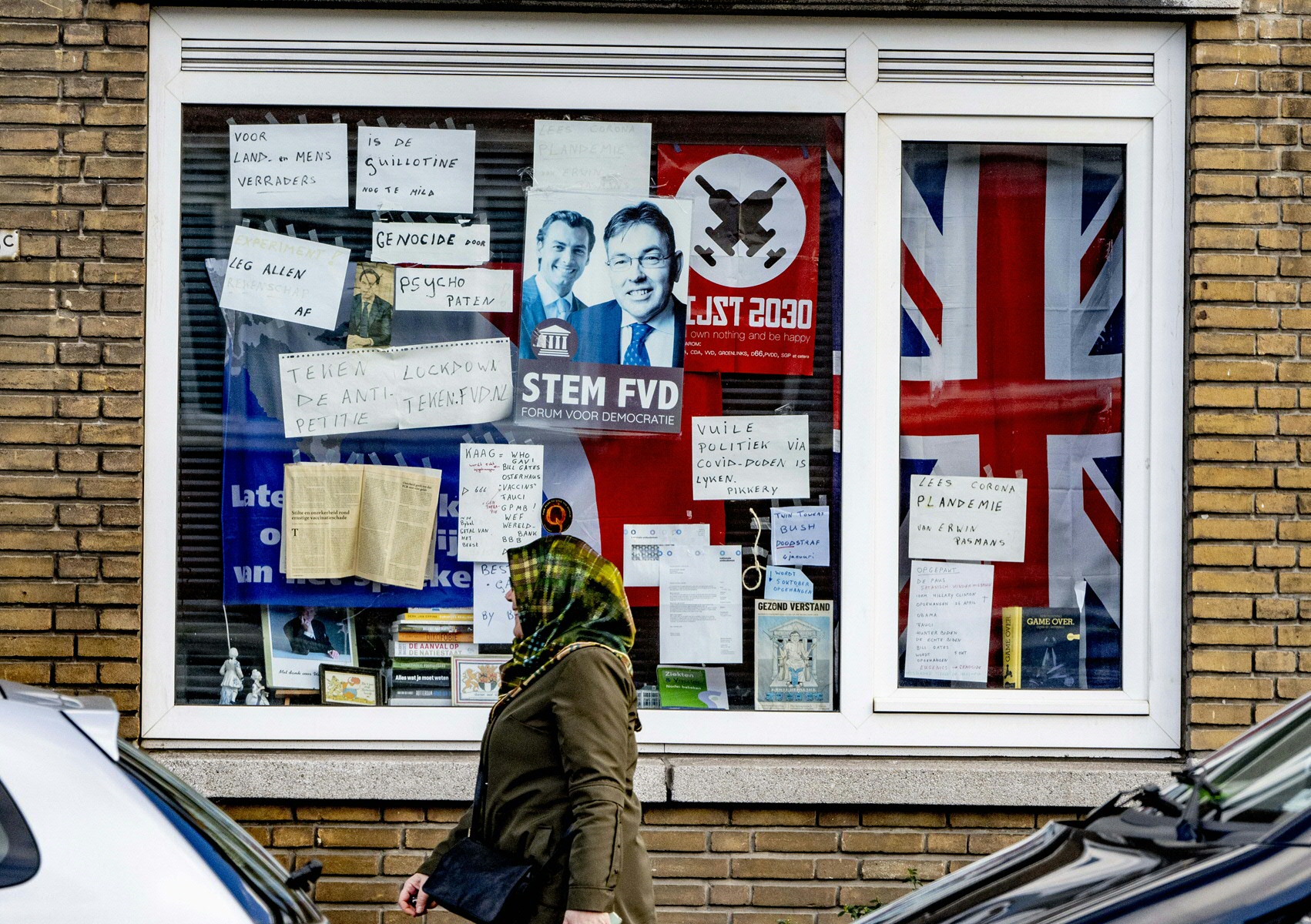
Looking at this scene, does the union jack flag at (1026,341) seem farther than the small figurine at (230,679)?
Yes

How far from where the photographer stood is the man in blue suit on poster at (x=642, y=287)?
5.23 meters

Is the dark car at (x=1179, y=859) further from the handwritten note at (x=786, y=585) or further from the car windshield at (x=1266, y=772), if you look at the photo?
the handwritten note at (x=786, y=585)

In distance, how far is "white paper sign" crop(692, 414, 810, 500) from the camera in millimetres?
5227

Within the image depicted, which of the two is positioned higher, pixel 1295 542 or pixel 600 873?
pixel 1295 542

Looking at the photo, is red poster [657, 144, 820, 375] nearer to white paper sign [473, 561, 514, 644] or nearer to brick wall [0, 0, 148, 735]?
white paper sign [473, 561, 514, 644]

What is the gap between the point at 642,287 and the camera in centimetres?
525

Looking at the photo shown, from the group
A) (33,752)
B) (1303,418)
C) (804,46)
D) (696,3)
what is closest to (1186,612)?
(1303,418)

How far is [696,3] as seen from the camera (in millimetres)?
5043

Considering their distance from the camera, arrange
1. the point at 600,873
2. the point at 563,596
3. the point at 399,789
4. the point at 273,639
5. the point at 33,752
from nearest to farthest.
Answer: the point at 33,752 < the point at 600,873 < the point at 563,596 < the point at 399,789 < the point at 273,639

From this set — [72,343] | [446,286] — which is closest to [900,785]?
[446,286]

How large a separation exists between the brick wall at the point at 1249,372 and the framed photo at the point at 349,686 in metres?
3.24

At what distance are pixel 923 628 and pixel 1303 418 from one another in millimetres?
1688

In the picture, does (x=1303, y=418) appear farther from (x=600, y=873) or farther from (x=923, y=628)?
(x=600, y=873)

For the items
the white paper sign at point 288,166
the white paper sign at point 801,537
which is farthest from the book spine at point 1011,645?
the white paper sign at point 288,166
